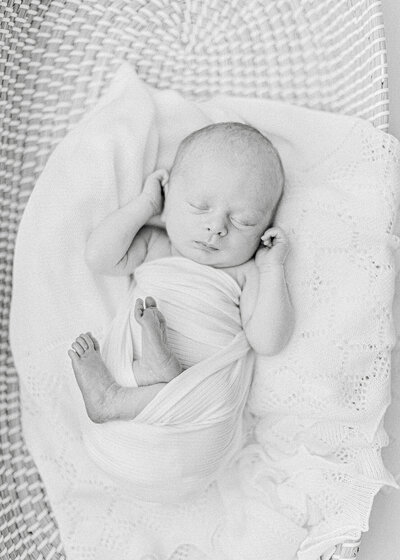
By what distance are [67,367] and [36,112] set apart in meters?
0.49

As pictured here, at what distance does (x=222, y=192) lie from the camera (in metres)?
1.37

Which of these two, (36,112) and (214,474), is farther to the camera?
(36,112)

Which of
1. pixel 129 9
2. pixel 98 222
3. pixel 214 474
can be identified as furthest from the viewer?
pixel 129 9

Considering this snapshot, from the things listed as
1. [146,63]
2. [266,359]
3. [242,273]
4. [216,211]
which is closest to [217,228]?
[216,211]

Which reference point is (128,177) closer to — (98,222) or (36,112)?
(98,222)

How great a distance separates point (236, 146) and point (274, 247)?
19cm

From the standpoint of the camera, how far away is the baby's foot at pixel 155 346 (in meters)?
1.32

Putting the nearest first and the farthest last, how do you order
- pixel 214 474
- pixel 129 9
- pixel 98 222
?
pixel 214 474
pixel 98 222
pixel 129 9

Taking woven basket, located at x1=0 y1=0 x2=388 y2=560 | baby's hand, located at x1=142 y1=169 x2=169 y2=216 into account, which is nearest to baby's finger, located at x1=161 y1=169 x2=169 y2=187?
baby's hand, located at x1=142 y1=169 x2=169 y2=216

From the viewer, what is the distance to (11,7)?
154 cm

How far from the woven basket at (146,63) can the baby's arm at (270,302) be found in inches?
12.3

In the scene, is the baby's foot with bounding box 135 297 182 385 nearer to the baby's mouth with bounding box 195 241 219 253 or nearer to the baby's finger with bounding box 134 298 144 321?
the baby's finger with bounding box 134 298 144 321

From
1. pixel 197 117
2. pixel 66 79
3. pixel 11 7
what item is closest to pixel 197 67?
pixel 197 117

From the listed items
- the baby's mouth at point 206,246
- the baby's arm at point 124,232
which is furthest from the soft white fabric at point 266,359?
the baby's mouth at point 206,246
